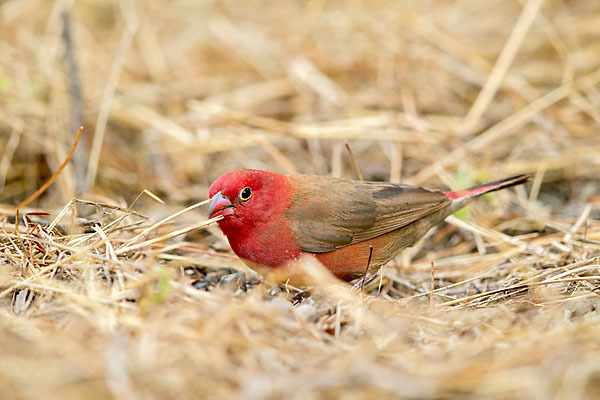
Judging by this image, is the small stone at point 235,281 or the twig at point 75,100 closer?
the small stone at point 235,281

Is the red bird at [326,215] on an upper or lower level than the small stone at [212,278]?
upper

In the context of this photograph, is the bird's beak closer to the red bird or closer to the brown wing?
the red bird

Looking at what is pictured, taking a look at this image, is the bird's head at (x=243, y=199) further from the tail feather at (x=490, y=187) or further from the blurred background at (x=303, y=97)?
the blurred background at (x=303, y=97)

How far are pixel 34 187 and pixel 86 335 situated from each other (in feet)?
10.9

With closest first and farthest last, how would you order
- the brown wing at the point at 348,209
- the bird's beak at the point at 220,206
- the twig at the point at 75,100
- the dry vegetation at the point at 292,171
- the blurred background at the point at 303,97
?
1. the dry vegetation at the point at 292,171
2. the bird's beak at the point at 220,206
3. the brown wing at the point at 348,209
4. the twig at the point at 75,100
5. the blurred background at the point at 303,97

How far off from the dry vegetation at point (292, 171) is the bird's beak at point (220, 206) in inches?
10.5

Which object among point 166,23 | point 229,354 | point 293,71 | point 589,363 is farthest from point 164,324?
point 166,23

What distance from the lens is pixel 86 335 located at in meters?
2.45

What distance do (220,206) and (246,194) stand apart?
7.6 inches

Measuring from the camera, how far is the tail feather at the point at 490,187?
167 inches

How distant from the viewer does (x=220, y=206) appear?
3.74 m

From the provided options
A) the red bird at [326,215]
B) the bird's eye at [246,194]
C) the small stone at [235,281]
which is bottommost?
the small stone at [235,281]

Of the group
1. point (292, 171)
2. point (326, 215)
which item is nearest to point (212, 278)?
point (326, 215)

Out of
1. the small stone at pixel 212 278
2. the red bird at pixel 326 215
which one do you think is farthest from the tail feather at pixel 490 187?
the small stone at pixel 212 278
